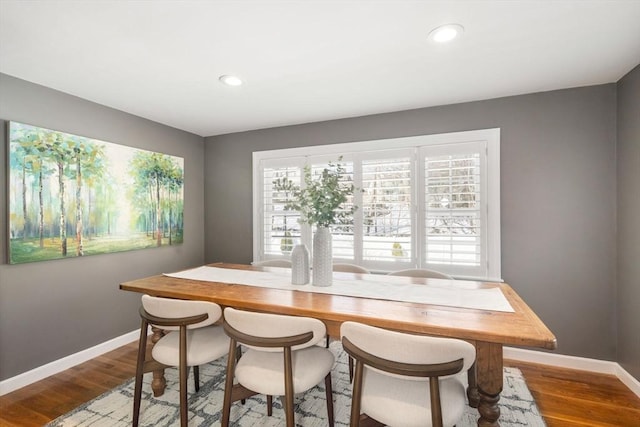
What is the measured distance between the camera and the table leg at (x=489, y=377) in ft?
4.14

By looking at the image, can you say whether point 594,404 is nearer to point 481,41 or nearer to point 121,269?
point 481,41

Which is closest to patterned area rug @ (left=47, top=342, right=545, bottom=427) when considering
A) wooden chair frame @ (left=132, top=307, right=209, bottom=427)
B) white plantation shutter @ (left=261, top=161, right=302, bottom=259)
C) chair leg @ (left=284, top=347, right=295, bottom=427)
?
wooden chair frame @ (left=132, top=307, right=209, bottom=427)

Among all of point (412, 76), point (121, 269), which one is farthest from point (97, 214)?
point (412, 76)

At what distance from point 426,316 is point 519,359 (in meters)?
2.03

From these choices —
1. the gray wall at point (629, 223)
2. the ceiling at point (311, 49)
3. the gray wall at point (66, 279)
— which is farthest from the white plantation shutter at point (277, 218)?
the gray wall at point (629, 223)

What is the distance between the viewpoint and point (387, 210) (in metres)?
3.16

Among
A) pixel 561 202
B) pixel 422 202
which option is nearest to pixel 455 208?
pixel 422 202

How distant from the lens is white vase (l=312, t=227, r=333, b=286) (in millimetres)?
1998

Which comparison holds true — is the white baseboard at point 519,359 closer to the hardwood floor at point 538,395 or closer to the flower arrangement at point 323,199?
the hardwood floor at point 538,395

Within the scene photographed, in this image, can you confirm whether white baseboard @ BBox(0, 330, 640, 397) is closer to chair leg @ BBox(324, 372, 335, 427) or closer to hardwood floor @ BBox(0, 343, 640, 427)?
hardwood floor @ BBox(0, 343, 640, 427)

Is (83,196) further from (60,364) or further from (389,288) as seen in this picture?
(389,288)

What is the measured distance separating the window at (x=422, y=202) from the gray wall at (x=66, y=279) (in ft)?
5.64

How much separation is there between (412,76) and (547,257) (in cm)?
196

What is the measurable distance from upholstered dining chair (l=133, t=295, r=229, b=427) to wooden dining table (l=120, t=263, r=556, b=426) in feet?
0.52
